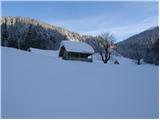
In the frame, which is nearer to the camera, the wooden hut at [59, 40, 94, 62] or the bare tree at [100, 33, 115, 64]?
the wooden hut at [59, 40, 94, 62]

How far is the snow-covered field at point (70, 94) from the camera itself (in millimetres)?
9188

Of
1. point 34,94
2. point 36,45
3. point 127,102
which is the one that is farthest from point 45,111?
point 36,45

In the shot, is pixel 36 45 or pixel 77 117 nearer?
pixel 77 117

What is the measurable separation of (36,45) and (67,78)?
5321 centimetres

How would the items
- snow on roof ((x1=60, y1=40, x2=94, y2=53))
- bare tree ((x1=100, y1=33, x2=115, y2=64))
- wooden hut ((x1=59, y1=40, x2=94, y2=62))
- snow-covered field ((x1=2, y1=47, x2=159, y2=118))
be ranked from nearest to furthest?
1. snow-covered field ((x1=2, y1=47, x2=159, y2=118))
2. wooden hut ((x1=59, y1=40, x2=94, y2=62))
3. snow on roof ((x1=60, y1=40, x2=94, y2=53))
4. bare tree ((x1=100, y1=33, x2=115, y2=64))

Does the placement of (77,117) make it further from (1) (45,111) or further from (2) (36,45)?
(2) (36,45)

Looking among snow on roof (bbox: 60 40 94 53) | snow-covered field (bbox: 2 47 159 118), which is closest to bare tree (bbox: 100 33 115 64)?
snow on roof (bbox: 60 40 94 53)

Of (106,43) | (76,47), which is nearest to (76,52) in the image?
(76,47)

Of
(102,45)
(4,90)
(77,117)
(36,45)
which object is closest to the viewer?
(77,117)

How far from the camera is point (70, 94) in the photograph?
1113 centimetres

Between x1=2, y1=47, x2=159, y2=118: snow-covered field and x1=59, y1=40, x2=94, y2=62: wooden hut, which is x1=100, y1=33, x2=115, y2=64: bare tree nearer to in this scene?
x1=59, y1=40, x2=94, y2=62: wooden hut

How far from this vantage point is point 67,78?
13.8 m

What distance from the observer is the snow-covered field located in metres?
9.19

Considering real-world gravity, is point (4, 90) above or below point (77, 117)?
above
